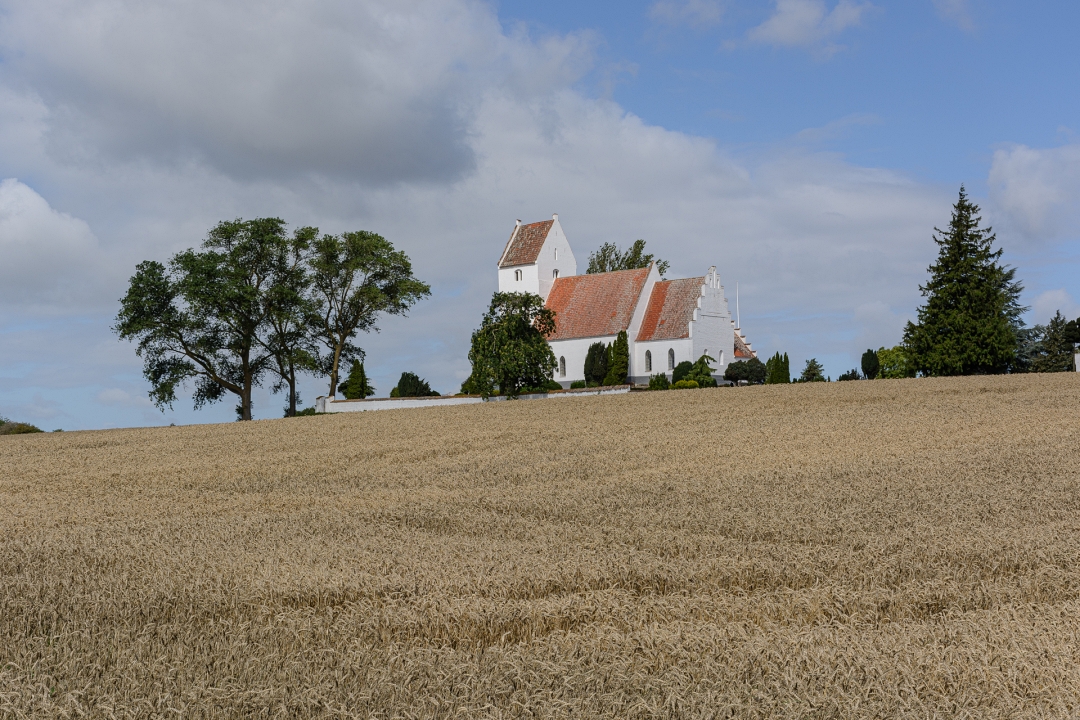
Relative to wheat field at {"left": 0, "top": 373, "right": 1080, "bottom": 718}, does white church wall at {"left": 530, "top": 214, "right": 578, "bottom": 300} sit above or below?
above

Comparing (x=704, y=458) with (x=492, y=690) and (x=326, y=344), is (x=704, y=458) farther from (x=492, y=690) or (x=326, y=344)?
(x=326, y=344)

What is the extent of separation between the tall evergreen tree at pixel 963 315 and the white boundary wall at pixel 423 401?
54.0 ft

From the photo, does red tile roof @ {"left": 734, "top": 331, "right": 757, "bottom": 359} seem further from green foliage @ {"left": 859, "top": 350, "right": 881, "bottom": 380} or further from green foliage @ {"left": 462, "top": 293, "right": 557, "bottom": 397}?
green foliage @ {"left": 462, "top": 293, "right": 557, "bottom": 397}

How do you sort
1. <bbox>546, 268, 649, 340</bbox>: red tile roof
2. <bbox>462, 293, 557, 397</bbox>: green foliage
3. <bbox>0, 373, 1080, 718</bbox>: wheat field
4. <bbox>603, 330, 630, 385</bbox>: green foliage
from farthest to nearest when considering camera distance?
<bbox>546, 268, 649, 340</bbox>: red tile roof → <bbox>603, 330, 630, 385</bbox>: green foliage → <bbox>462, 293, 557, 397</bbox>: green foliage → <bbox>0, 373, 1080, 718</bbox>: wheat field

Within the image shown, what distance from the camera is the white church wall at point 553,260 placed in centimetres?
5812

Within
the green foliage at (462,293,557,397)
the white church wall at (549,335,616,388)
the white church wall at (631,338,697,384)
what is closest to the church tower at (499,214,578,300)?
the white church wall at (549,335,616,388)

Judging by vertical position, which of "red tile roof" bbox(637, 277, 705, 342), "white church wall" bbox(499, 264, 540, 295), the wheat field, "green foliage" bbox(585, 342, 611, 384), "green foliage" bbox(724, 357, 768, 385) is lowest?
the wheat field

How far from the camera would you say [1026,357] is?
179 feet

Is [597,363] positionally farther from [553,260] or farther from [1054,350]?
[1054,350]

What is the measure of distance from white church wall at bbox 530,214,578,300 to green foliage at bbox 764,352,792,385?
17.1 m

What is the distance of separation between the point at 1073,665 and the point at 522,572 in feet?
10.3

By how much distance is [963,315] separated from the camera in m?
43.4

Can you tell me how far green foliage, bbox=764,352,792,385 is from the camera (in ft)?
146

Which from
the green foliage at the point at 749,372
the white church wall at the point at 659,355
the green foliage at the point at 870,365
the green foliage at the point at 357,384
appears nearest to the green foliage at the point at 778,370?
the green foliage at the point at 749,372
